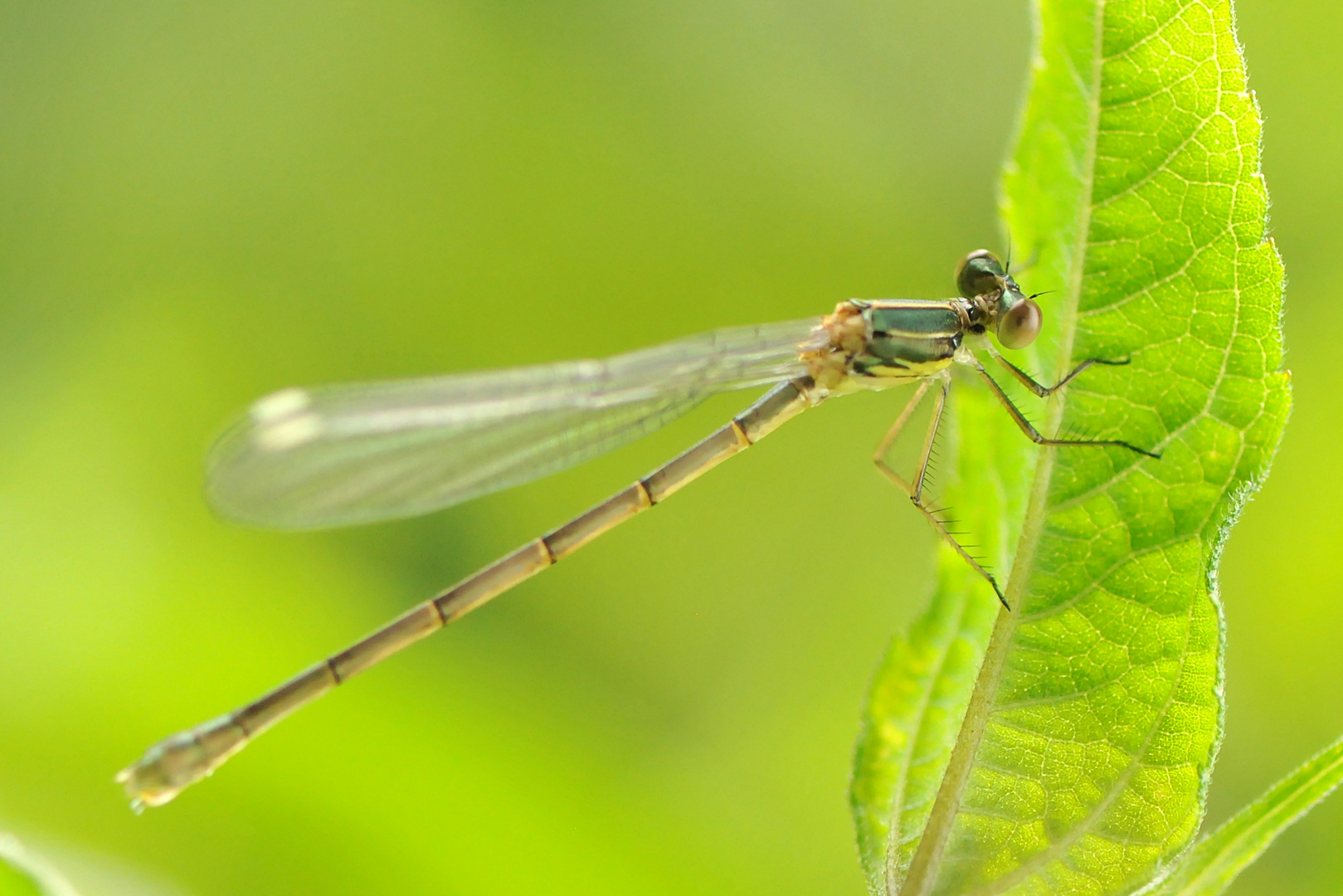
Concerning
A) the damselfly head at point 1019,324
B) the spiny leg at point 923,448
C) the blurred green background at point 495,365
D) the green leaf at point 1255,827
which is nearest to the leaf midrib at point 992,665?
the green leaf at point 1255,827

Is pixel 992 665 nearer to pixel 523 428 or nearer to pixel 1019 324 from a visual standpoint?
pixel 1019 324

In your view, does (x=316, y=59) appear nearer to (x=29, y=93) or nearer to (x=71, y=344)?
(x=29, y=93)

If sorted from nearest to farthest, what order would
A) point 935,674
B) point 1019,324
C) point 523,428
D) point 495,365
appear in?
point 935,674 < point 1019,324 < point 523,428 < point 495,365

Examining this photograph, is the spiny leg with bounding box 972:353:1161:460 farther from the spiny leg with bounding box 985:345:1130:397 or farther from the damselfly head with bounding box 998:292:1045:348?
the damselfly head with bounding box 998:292:1045:348

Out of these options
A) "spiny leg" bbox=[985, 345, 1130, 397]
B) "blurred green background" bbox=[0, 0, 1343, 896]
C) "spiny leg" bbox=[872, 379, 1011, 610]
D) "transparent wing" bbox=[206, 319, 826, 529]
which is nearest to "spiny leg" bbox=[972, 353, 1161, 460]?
"spiny leg" bbox=[985, 345, 1130, 397]

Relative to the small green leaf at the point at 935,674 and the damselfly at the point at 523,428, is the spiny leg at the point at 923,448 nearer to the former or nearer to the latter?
the damselfly at the point at 523,428

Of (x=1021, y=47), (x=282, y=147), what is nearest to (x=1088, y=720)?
(x=1021, y=47)

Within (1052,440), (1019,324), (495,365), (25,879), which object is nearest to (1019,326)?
(1019,324)
